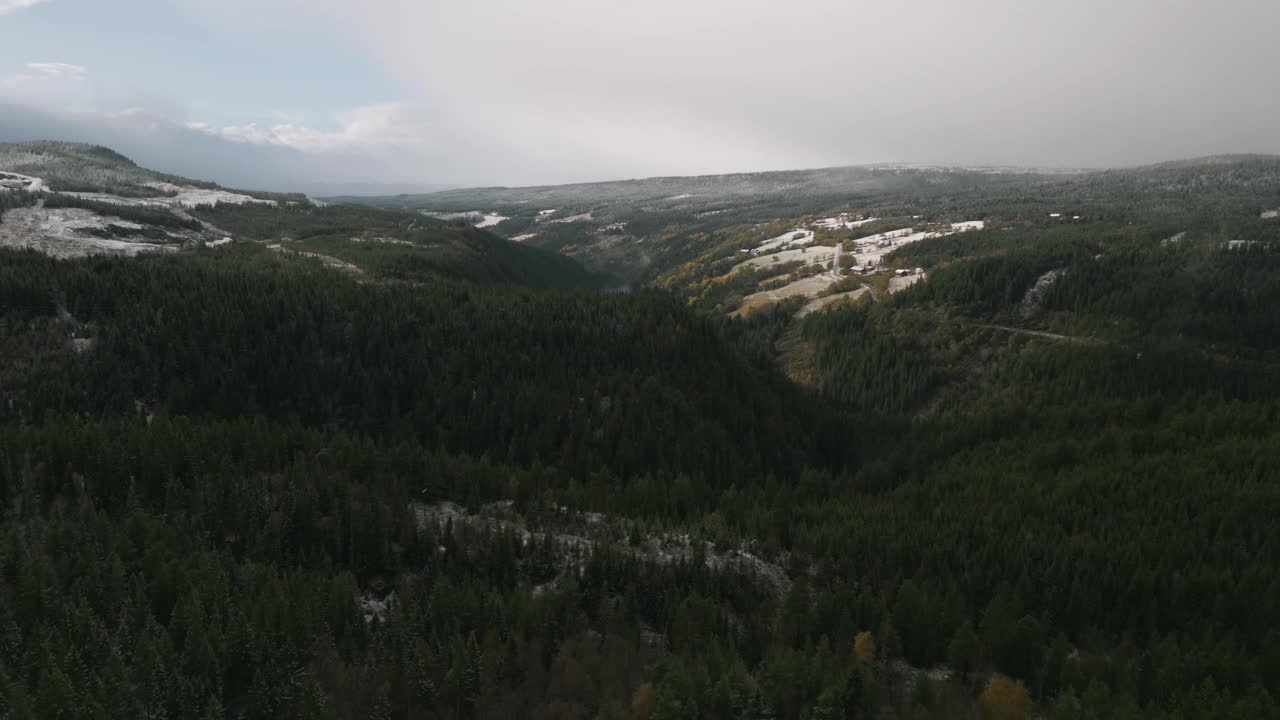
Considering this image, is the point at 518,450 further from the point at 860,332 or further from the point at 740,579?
the point at 860,332

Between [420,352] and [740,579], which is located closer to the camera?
[740,579]

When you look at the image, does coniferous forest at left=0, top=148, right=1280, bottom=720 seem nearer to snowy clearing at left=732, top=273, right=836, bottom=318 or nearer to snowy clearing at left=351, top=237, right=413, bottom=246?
snowy clearing at left=351, top=237, right=413, bottom=246

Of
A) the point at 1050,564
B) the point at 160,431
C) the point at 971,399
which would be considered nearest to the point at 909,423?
the point at 971,399

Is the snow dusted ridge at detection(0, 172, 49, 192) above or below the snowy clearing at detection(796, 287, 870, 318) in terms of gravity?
above

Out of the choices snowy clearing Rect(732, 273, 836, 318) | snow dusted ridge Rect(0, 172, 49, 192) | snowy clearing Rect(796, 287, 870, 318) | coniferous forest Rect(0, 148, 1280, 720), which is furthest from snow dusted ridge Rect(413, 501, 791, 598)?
snow dusted ridge Rect(0, 172, 49, 192)

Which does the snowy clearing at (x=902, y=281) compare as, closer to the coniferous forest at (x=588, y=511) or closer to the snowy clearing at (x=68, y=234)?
the coniferous forest at (x=588, y=511)

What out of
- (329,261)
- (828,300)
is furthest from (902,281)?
(329,261)

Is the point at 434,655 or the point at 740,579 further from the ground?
the point at 434,655

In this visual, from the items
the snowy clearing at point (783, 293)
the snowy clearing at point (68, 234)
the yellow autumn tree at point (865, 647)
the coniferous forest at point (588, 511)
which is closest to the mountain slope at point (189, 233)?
the snowy clearing at point (68, 234)
